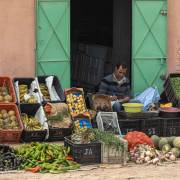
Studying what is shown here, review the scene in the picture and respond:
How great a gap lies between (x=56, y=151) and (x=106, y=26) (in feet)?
27.4

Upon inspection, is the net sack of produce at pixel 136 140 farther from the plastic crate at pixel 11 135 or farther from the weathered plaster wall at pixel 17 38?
the weathered plaster wall at pixel 17 38

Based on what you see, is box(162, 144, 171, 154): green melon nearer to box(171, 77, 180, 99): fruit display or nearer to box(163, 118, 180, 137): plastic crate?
box(163, 118, 180, 137): plastic crate

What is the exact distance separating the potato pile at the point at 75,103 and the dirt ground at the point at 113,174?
6.95ft

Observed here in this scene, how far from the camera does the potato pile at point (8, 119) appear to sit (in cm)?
977

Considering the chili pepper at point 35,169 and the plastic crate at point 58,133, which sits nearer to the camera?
the chili pepper at point 35,169

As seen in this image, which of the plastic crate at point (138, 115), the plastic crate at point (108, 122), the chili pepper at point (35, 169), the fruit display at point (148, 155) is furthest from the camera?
the plastic crate at point (138, 115)

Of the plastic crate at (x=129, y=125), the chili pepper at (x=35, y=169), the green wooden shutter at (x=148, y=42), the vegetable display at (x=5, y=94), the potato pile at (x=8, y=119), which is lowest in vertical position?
the chili pepper at (x=35, y=169)

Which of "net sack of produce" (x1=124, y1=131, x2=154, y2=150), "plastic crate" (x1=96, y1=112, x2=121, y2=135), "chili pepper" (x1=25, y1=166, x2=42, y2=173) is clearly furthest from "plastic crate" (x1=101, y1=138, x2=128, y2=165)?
"plastic crate" (x1=96, y1=112, x2=121, y2=135)

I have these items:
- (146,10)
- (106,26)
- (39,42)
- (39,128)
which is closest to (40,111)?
(39,128)

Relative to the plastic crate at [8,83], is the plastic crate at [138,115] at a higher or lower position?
lower

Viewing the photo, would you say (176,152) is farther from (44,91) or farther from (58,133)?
(44,91)

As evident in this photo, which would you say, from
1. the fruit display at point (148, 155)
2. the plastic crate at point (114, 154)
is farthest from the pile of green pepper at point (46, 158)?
the fruit display at point (148, 155)

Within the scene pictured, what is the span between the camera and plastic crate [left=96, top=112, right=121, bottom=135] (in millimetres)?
10109

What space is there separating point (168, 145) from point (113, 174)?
144 centimetres
